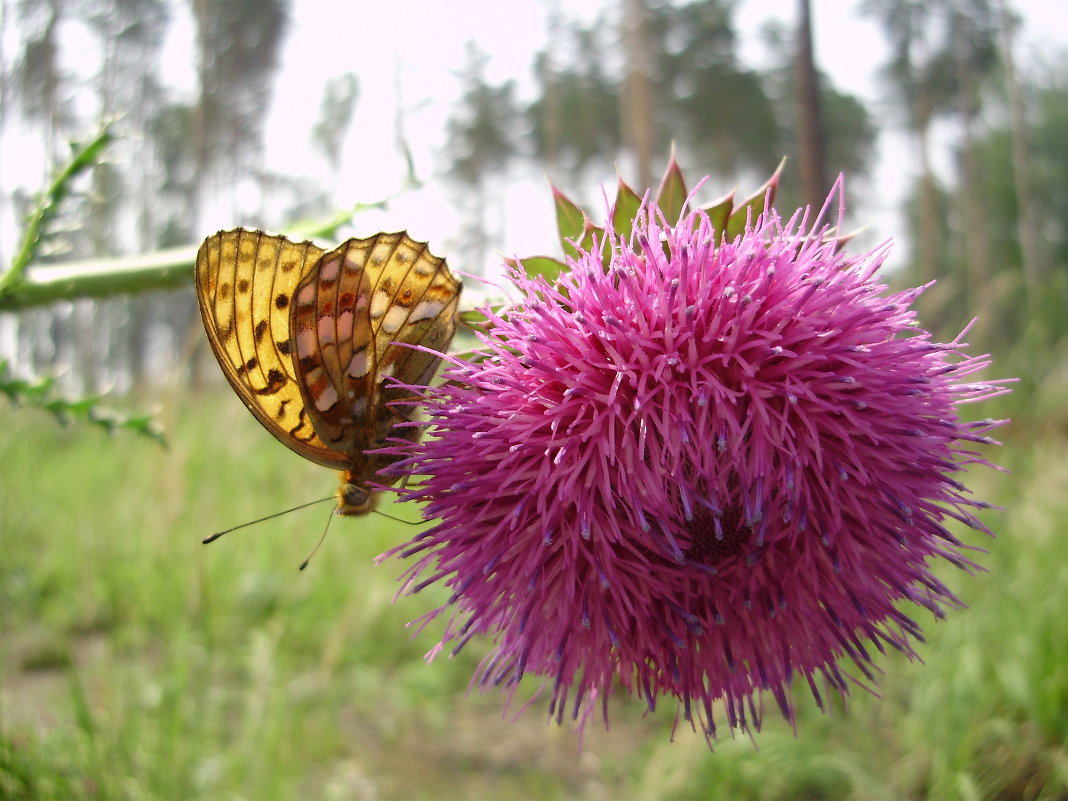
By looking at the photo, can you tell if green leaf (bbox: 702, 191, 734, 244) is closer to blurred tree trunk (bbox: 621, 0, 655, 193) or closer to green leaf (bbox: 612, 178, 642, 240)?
green leaf (bbox: 612, 178, 642, 240)

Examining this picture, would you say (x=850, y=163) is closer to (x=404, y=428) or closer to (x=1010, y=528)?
(x=1010, y=528)

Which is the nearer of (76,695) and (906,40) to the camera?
(76,695)

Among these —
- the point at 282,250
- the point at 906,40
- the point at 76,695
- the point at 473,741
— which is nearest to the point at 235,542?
the point at 473,741

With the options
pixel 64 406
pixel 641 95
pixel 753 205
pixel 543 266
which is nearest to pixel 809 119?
pixel 753 205

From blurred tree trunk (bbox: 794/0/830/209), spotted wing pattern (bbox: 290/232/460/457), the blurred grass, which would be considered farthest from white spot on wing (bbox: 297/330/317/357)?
blurred tree trunk (bbox: 794/0/830/209)

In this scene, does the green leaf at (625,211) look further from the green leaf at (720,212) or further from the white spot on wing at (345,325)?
the white spot on wing at (345,325)
